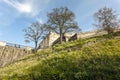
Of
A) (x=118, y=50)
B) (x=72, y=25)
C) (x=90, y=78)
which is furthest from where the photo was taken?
(x=72, y=25)

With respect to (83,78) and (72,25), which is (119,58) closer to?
(83,78)

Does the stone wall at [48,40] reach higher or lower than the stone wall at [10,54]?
higher

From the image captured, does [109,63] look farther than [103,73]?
Yes

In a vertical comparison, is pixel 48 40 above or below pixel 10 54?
above

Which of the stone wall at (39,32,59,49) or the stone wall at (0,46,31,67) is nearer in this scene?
the stone wall at (0,46,31,67)

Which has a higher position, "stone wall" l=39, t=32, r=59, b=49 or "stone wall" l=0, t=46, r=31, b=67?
"stone wall" l=39, t=32, r=59, b=49

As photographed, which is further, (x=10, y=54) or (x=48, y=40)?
(x=48, y=40)

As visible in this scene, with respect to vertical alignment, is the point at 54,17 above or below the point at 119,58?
above

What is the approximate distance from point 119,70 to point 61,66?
17.2ft

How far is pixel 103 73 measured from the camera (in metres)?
14.7

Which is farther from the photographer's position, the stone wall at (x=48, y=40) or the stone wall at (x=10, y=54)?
the stone wall at (x=48, y=40)

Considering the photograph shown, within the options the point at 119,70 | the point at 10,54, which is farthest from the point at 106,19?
the point at 119,70

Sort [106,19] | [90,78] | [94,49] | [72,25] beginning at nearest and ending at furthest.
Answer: [90,78], [94,49], [106,19], [72,25]

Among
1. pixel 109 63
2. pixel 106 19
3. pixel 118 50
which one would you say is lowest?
pixel 109 63
